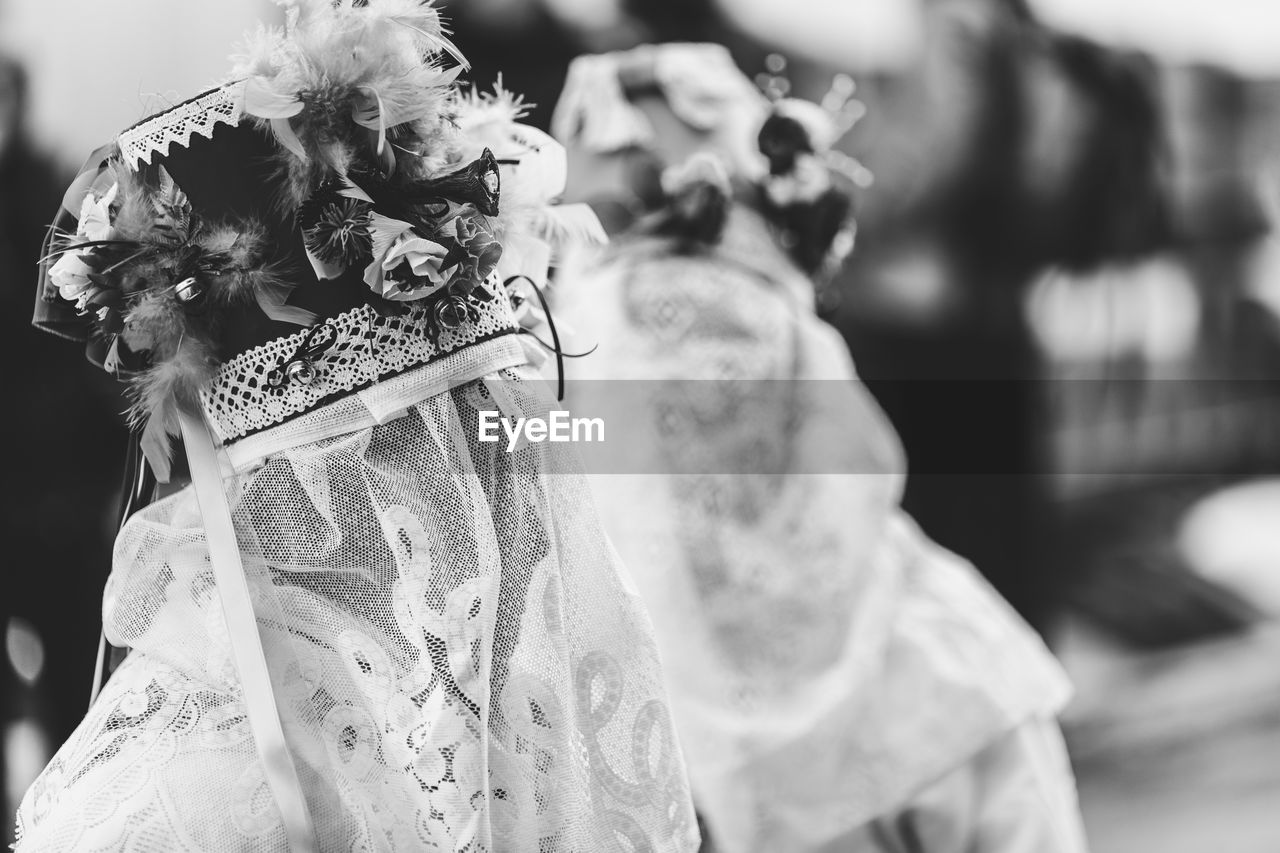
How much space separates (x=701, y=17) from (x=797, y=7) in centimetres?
16

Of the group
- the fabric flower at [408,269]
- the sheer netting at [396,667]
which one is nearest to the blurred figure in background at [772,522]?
the sheer netting at [396,667]

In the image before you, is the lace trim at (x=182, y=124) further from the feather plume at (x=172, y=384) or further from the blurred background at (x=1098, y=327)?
the blurred background at (x=1098, y=327)

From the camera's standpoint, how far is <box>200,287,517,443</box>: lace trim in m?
0.86

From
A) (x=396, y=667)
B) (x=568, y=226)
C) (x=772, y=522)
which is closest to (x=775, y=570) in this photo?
(x=772, y=522)

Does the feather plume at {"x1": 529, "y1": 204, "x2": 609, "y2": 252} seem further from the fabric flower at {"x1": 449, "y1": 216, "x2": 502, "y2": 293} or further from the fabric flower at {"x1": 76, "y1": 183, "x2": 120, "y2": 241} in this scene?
the fabric flower at {"x1": 76, "y1": 183, "x2": 120, "y2": 241}

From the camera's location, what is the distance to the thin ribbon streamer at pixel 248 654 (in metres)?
0.78

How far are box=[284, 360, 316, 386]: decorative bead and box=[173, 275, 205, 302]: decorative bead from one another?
85 mm

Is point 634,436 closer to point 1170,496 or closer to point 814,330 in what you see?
point 814,330

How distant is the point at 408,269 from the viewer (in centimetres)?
85

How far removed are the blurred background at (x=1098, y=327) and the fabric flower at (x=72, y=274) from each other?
1.08 meters

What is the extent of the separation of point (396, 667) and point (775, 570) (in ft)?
2.70

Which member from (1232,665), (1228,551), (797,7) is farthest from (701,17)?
(1232,665)

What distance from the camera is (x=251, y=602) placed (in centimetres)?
82

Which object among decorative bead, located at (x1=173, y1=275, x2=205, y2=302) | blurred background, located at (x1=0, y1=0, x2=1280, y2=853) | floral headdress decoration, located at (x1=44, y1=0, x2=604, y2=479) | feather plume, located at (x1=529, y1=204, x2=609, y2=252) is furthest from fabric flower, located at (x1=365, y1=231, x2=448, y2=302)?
blurred background, located at (x1=0, y1=0, x2=1280, y2=853)
